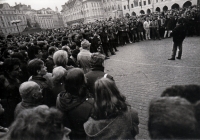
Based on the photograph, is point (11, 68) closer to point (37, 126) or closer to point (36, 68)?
point (36, 68)

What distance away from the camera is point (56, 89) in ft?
11.0

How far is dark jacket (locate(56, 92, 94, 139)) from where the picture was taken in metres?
2.31

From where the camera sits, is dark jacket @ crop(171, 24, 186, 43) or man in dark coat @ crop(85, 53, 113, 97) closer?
man in dark coat @ crop(85, 53, 113, 97)

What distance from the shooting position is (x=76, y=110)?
2.31 m

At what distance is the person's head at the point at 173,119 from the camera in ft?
4.71

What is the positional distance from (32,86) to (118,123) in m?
1.35

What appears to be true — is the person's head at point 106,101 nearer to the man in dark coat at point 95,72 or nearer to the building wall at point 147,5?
the man in dark coat at point 95,72

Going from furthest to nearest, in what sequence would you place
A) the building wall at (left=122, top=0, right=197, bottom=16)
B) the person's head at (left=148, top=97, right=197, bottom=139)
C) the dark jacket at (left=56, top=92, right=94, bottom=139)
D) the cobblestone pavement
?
the building wall at (left=122, top=0, right=197, bottom=16) → the cobblestone pavement → the dark jacket at (left=56, top=92, right=94, bottom=139) → the person's head at (left=148, top=97, right=197, bottom=139)

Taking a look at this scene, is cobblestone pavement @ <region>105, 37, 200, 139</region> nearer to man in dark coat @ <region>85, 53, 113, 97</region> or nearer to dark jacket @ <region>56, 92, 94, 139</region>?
man in dark coat @ <region>85, 53, 113, 97</region>

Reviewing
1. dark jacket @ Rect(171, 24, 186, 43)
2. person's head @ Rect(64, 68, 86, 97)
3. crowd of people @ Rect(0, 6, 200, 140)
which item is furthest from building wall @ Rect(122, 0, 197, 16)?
person's head @ Rect(64, 68, 86, 97)

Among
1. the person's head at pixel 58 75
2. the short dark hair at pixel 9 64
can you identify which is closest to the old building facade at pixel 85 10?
the short dark hair at pixel 9 64

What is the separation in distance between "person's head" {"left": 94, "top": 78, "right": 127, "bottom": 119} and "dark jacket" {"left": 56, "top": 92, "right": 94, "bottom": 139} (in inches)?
14.1

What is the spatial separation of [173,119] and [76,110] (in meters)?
1.31

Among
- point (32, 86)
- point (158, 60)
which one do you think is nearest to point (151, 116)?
point (32, 86)
